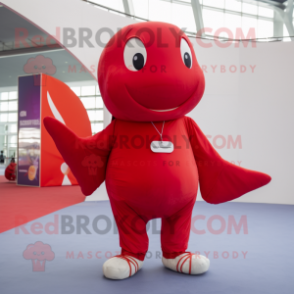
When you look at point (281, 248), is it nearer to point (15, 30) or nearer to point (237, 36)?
point (237, 36)

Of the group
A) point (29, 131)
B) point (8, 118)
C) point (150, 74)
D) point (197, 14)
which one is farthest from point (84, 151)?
point (8, 118)

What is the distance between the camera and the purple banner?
22.4ft

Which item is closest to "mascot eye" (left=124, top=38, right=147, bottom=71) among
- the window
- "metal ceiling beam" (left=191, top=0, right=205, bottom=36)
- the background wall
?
the background wall

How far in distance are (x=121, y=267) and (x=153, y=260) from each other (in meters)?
0.42

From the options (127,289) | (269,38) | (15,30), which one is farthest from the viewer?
(15,30)

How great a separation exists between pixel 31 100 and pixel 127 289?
6.07 meters

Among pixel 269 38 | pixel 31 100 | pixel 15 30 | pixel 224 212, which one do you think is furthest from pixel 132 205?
pixel 15 30

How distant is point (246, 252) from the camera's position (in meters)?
2.36

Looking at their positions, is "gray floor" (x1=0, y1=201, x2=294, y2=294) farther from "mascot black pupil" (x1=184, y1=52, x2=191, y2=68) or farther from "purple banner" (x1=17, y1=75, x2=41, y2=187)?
"purple banner" (x1=17, y1=75, x2=41, y2=187)

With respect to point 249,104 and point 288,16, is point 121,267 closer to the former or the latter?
point 249,104

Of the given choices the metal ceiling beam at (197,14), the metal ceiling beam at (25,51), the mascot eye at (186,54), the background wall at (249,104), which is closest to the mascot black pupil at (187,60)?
the mascot eye at (186,54)

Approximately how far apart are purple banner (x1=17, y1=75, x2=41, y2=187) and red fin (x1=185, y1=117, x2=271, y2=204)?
5376 millimetres

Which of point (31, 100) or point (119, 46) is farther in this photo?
point (31, 100)

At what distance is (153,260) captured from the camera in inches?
85.7
